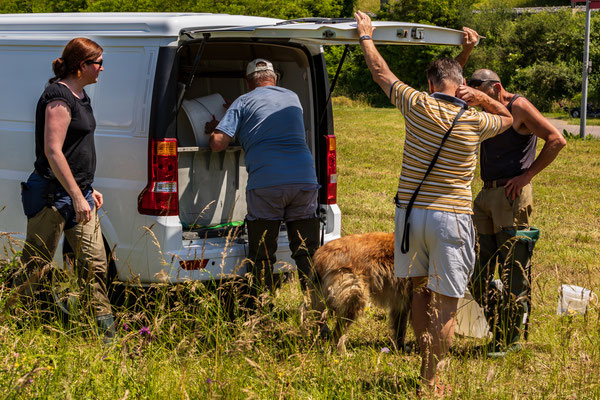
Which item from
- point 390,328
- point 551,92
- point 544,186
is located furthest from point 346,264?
point 551,92

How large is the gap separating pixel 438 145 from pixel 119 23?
2.37 meters

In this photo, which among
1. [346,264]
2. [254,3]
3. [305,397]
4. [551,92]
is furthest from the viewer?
[551,92]

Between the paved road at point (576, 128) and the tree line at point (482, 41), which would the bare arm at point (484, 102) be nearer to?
the paved road at point (576, 128)

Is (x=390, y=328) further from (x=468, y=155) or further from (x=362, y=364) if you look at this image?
(x=468, y=155)

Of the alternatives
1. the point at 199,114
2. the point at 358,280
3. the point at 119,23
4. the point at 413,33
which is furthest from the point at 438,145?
the point at 119,23

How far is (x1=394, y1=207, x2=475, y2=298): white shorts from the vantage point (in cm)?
376

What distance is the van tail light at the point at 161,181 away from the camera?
15.2 feet

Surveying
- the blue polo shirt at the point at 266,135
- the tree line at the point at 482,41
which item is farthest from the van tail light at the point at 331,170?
the tree line at the point at 482,41

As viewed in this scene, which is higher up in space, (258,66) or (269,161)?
(258,66)

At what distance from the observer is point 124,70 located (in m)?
4.80

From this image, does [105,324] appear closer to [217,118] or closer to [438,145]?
[217,118]

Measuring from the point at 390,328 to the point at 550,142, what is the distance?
1.57 metres

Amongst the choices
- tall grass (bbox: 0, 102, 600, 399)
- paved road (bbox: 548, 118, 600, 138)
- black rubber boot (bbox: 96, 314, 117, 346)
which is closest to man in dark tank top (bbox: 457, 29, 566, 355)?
tall grass (bbox: 0, 102, 600, 399)

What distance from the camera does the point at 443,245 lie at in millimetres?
3766
